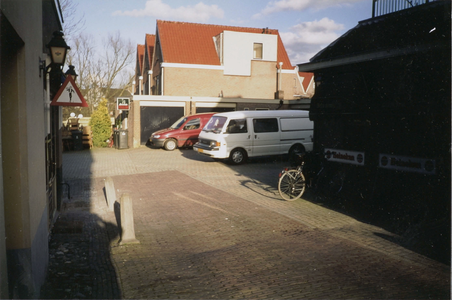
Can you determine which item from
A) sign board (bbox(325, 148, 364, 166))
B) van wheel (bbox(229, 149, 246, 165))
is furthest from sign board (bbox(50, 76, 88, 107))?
van wheel (bbox(229, 149, 246, 165))

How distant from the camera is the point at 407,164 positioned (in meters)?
8.25

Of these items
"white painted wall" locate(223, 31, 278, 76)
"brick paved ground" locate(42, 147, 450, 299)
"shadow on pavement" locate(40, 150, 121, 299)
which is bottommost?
"shadow on pavement" locate(40, 150, 121, 299)

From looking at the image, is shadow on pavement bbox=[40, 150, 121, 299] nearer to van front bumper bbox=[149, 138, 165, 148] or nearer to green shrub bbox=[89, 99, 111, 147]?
van front bumper bbox=[149, 138, 165, 148]

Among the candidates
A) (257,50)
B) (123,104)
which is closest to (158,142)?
(123,104)

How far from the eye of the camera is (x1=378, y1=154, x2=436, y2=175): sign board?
776 centimetres

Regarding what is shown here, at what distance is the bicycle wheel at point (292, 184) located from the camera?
1021 cm

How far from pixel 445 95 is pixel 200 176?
8408 mm

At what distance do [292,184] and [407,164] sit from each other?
2.84 meters

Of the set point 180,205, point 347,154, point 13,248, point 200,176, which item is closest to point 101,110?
point 200,176

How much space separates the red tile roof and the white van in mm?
13177

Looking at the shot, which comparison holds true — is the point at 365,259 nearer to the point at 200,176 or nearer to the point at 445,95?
the point at 445,95

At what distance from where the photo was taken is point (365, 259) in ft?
19.1

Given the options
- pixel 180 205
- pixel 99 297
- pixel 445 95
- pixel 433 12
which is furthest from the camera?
pixel 180 205

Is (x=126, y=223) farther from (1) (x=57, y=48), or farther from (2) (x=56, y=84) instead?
(2) (x=56, y=84)
